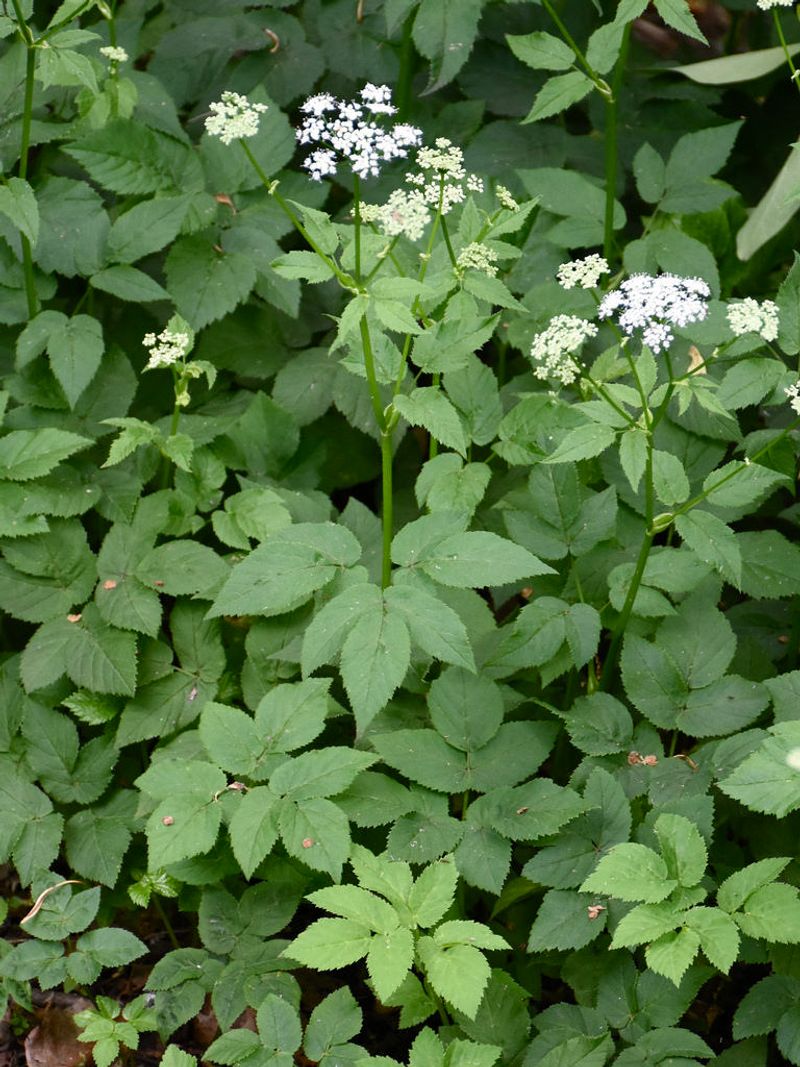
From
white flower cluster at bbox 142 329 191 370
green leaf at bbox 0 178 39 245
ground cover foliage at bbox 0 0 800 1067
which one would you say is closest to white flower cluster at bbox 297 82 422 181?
ground cover foliage at bbox 0 0 800 1067

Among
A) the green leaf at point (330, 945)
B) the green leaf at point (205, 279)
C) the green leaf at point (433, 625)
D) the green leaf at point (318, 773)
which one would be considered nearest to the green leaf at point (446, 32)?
the green leaf at point (205, 279)

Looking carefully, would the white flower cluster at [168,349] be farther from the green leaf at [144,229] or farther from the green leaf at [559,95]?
the green leaf at [559,95]

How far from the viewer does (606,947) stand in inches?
81.3

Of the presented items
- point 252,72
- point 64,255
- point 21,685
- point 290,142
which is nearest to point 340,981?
point 21,685

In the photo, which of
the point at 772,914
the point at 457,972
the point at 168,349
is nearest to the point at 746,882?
the point at 772,914

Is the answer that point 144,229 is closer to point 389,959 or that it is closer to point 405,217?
point 405,217

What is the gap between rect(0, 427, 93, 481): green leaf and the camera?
2422 millimetres

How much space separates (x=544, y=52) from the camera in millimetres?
2453

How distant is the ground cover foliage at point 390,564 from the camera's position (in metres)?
1.91

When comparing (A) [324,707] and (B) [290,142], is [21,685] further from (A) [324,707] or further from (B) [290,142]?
(B) [290,142]

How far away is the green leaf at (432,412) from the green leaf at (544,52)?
2.79ft

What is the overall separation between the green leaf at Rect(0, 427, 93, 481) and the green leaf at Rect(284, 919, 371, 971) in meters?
1.13

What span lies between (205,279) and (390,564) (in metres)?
0.90

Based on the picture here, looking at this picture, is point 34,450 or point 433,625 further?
point 34,450
